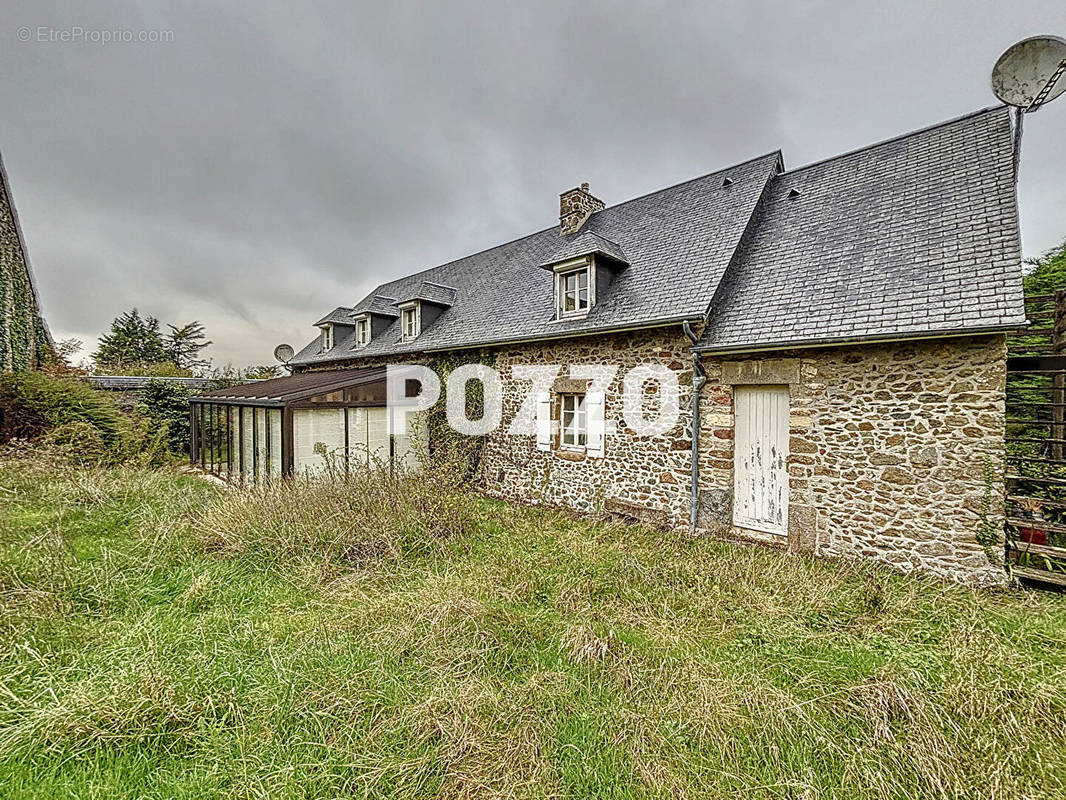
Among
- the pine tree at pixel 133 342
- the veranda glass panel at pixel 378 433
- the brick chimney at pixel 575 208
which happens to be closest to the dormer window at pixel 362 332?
the veranda glass panel at pixel 378 433

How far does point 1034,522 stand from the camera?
5.20 m

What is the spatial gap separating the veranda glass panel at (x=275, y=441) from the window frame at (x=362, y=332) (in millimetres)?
5145

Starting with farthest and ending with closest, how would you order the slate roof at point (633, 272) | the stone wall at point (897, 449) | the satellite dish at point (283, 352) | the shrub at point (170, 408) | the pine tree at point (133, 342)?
1. the pine tree at point (133, 342)
2. the satellite dish at point (283, 352)
3. the shrub at point (170, 408)
4. the slate roof at point (633, 272)
5. the stone wall at point (897, 449)

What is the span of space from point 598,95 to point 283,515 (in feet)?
38.0

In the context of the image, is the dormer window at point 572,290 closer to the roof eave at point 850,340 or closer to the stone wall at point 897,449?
the roof eave at point 850,340

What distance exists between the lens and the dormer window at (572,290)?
920cm

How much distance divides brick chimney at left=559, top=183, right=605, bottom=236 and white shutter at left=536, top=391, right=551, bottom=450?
5.37 m

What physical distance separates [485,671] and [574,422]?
5.99m

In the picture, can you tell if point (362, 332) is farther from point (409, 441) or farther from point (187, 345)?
point (187, 345)

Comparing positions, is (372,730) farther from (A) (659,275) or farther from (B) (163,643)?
(A) (659,275)

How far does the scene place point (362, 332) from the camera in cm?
1541

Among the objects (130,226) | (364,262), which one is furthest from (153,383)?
(364,262)

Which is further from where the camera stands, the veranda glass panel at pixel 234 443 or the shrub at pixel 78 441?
the veranda glass panel at pixel 234 443

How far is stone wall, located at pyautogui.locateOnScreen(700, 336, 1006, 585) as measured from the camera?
533 cm
